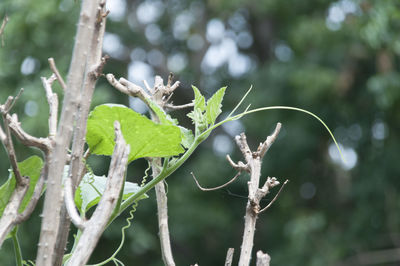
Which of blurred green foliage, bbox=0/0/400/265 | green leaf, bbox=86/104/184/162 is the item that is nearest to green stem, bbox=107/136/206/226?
green leaf, bbox=86/104/184/162

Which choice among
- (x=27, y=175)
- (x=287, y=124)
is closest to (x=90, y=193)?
(x=27, y=175)

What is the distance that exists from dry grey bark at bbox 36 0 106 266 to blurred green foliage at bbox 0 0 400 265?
7.98 ft

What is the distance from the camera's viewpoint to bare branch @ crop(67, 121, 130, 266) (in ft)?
0.96

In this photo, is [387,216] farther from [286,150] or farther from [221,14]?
[221,14]


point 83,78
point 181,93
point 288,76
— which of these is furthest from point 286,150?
point 83,78

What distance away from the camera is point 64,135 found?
32cm

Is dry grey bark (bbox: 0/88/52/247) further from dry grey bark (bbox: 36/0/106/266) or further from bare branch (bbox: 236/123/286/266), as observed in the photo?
bare branch (bbox: 236/123/286/266)

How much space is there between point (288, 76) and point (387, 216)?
1.14 m

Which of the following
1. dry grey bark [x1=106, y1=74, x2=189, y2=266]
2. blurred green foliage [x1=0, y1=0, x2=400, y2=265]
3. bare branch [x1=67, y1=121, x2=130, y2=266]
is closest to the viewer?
bare branch [x1=67, y1=121, x2=130, y2=266]

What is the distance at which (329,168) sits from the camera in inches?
170

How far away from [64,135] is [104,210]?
55 mm

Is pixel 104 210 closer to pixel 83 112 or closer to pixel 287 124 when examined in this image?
pixel 83 112

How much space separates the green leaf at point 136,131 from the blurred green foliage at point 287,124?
2.40 metres

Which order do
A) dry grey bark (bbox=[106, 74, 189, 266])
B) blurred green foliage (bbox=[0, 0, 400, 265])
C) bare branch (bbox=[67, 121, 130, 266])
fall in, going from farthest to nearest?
1. blurred green foliage (bbox=[0, 0, 400, 265])
2. dry grey bark (bbox=[106, 74, 189, 266])
3. bare branch (bbox=[67, 121, 130, 266])
